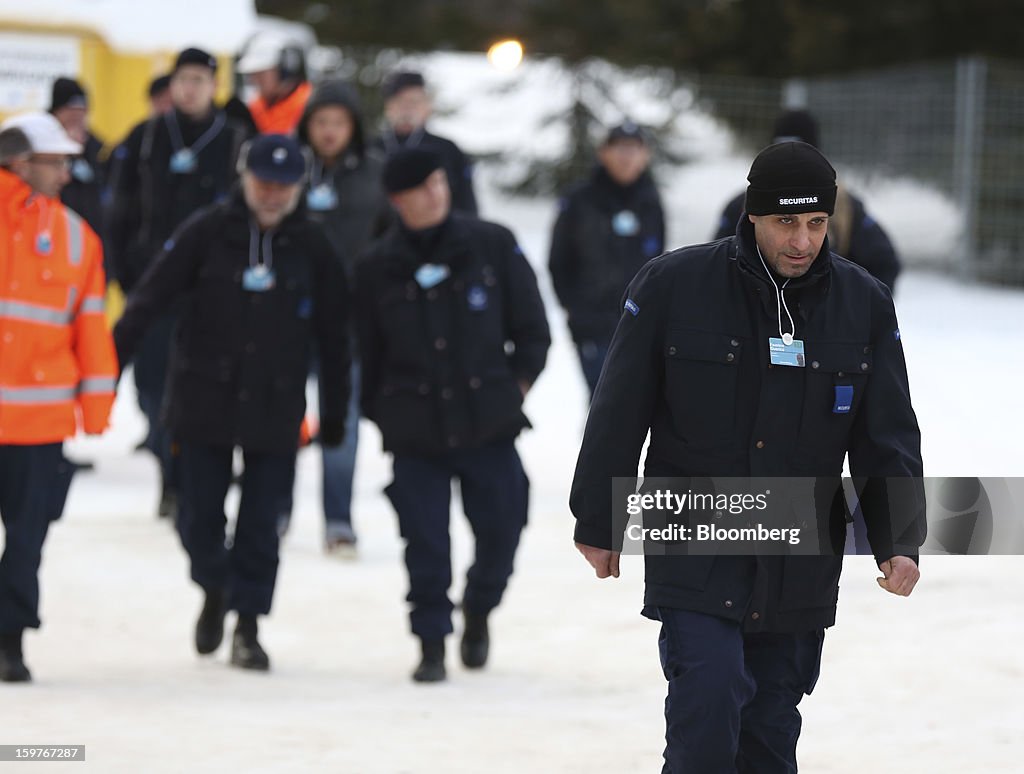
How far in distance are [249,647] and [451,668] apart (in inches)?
31.2

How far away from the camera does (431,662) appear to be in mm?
7285

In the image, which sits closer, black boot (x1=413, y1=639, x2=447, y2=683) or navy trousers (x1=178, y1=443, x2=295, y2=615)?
black boot (x1=413, y1=639, x2=447, y2=683)

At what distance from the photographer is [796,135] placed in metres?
8.39

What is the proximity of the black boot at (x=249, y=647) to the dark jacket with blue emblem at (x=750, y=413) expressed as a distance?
3.03 metres

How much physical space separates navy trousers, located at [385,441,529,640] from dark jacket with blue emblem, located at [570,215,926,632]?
257 centimetres

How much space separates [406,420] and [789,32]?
50.9ft

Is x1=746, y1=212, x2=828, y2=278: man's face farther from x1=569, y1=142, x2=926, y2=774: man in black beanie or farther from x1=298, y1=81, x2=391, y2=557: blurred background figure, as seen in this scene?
x1=298, y1=81, x2=391, y2=557: blurred background figure

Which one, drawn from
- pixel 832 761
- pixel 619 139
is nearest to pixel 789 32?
pixel 619 139

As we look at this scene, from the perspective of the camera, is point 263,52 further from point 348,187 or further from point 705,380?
point 705,380

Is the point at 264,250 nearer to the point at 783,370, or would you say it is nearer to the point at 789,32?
the point at 783,370

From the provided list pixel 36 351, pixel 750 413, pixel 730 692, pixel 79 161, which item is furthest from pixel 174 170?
pixel 730 692

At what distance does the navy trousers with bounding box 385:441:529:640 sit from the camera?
7254 mm

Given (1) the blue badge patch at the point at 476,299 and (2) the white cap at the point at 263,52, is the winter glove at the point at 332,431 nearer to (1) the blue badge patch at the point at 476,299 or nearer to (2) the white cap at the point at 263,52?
(1) the blue badge patch at the point at 476,299

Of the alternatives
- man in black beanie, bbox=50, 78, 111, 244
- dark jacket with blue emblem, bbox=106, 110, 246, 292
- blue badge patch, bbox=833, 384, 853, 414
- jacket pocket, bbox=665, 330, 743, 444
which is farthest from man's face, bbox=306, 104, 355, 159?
blue badge patch, bbox=833, 384, 853, 414
